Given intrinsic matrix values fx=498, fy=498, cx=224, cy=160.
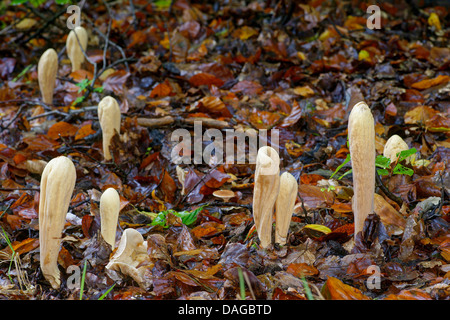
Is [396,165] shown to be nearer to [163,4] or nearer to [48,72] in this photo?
[48,72]

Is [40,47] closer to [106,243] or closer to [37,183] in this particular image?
[37,183]

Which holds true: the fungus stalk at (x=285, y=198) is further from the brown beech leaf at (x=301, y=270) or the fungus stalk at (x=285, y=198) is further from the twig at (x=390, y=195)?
the twig at (x=390, y=195)

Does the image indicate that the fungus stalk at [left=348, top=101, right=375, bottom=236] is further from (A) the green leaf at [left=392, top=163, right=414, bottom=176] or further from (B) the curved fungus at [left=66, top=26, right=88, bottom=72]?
(B) the curved fungus at [left=66, top=26, right=88, bottom=72]

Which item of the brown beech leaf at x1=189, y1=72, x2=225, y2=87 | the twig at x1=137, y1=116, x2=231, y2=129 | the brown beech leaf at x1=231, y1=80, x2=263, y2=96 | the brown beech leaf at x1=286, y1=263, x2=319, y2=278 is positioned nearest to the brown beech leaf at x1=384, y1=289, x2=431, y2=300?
the brown beech leaf at x1=286, y1=263, x2=319, y2=278

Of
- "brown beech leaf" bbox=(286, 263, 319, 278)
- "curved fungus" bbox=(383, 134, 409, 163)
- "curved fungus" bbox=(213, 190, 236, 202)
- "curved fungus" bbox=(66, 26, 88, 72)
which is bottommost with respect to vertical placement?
"brown beech leaf" bbox=(286, 263, 319, 278)

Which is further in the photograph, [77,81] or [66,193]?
[77,81]

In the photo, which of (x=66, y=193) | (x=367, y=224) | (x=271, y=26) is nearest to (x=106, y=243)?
(x=66, y=193)
